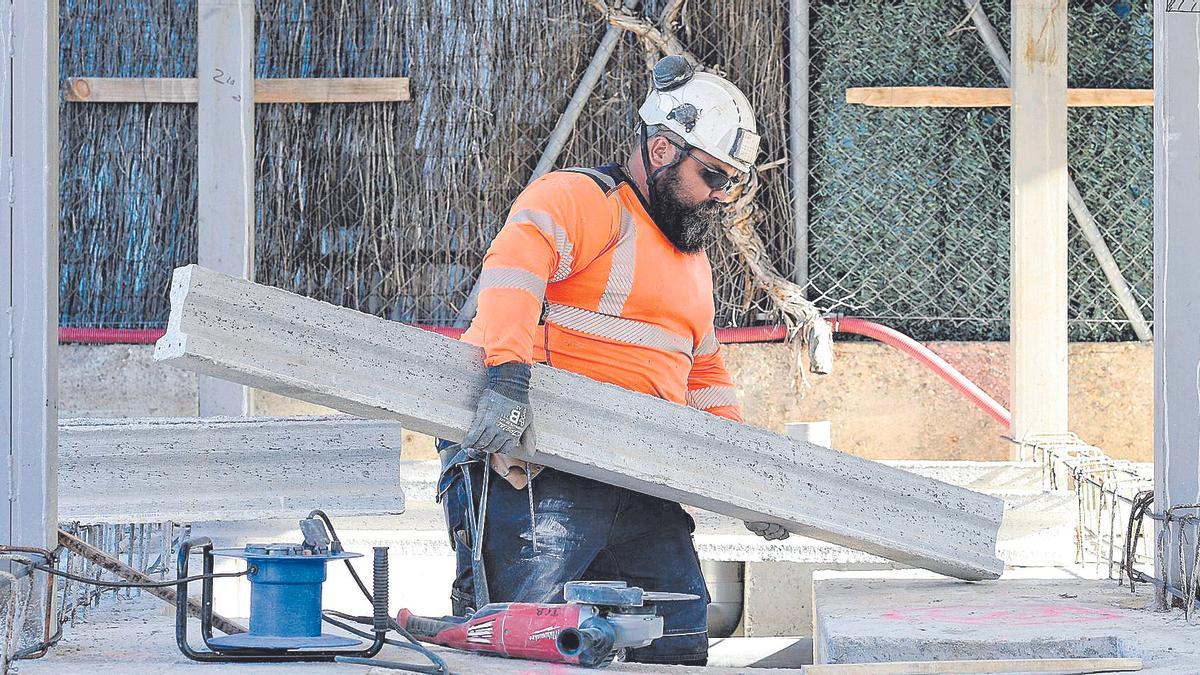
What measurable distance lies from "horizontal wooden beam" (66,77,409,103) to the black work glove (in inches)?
187

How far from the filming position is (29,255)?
3.04 meters

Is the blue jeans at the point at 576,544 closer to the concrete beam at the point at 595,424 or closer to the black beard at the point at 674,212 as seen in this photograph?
the concrete beam at the point at 595,424

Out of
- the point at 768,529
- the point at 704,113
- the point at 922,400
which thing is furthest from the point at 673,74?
the point at 922,400

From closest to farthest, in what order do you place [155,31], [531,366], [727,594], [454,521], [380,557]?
[380,557], [531,366], [454,521], [727,594], [155,31]

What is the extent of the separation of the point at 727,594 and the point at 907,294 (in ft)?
7.83

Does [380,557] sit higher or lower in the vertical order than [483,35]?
lower

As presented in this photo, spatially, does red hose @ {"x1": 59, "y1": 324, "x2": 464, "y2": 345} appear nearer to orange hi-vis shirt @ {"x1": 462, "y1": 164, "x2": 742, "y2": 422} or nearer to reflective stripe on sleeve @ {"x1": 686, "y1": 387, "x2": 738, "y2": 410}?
reflective stripe on sleeve @ {"x1": 686, "y1": 387, "x2": 738, "y2": 410}

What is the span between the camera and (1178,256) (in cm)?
360

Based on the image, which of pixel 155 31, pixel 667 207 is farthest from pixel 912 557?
pixel 155 31

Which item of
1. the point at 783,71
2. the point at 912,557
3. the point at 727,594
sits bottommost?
the point at 727,594

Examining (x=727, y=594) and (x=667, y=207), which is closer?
(x=667, y=207)

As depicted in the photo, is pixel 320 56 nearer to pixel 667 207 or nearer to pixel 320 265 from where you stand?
pixel 320 265

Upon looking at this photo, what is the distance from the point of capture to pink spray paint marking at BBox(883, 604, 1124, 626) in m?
3.53

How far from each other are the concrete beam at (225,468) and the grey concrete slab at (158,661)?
121 centimetres
